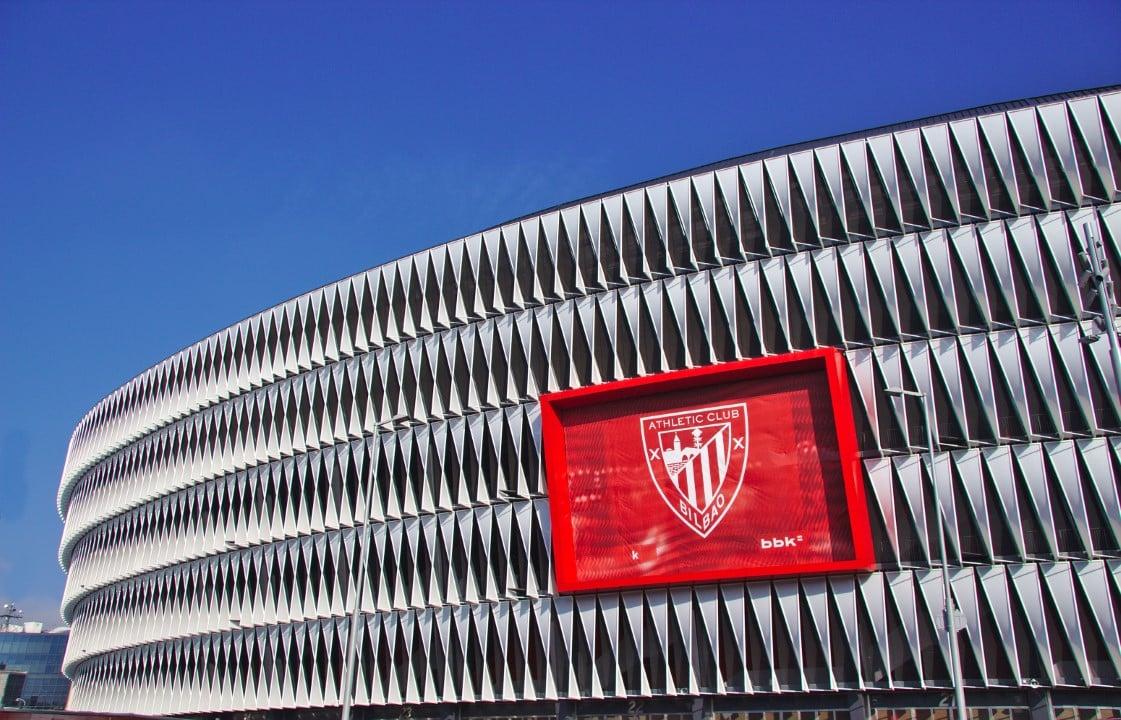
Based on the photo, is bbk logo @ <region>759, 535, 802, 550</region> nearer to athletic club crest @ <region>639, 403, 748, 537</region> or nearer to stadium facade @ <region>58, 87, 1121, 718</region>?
stadium facade @ <region>58, 87, 1121, 718</region>

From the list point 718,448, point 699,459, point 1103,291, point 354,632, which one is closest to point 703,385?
point 718,448

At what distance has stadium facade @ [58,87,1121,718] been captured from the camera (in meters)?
41.2

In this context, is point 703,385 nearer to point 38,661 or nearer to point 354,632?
point 354,632

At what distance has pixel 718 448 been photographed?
152ft

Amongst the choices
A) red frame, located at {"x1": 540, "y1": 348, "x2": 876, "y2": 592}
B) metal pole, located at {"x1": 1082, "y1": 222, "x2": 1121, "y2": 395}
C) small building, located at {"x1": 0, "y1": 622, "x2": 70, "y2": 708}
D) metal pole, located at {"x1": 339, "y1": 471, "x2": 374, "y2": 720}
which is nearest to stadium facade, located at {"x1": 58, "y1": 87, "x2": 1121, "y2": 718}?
red frame, located at {"x1": 540, "y1": 348, "x2": 876, "y2": 592}

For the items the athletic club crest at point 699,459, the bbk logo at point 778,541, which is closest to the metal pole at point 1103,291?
the bbk logo at point 778,541

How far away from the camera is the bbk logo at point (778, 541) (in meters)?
43.8

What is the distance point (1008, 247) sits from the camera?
4344 centimetres

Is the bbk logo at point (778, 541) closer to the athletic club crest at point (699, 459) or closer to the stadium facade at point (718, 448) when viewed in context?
the stadium facade at point (718, 448)

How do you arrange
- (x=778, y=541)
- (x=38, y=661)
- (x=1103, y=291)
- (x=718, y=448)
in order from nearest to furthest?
1. (x=1103, y=291)
2. (x=778, y=541)
3. (x=718, y=448)
4. (x=38, y=661)

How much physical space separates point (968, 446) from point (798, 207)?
1356 cm

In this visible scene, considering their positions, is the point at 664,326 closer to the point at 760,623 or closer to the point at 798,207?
the point at 798,207

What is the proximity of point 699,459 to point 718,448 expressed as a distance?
1.05 metres

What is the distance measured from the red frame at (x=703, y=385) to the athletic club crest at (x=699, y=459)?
1705 mm
